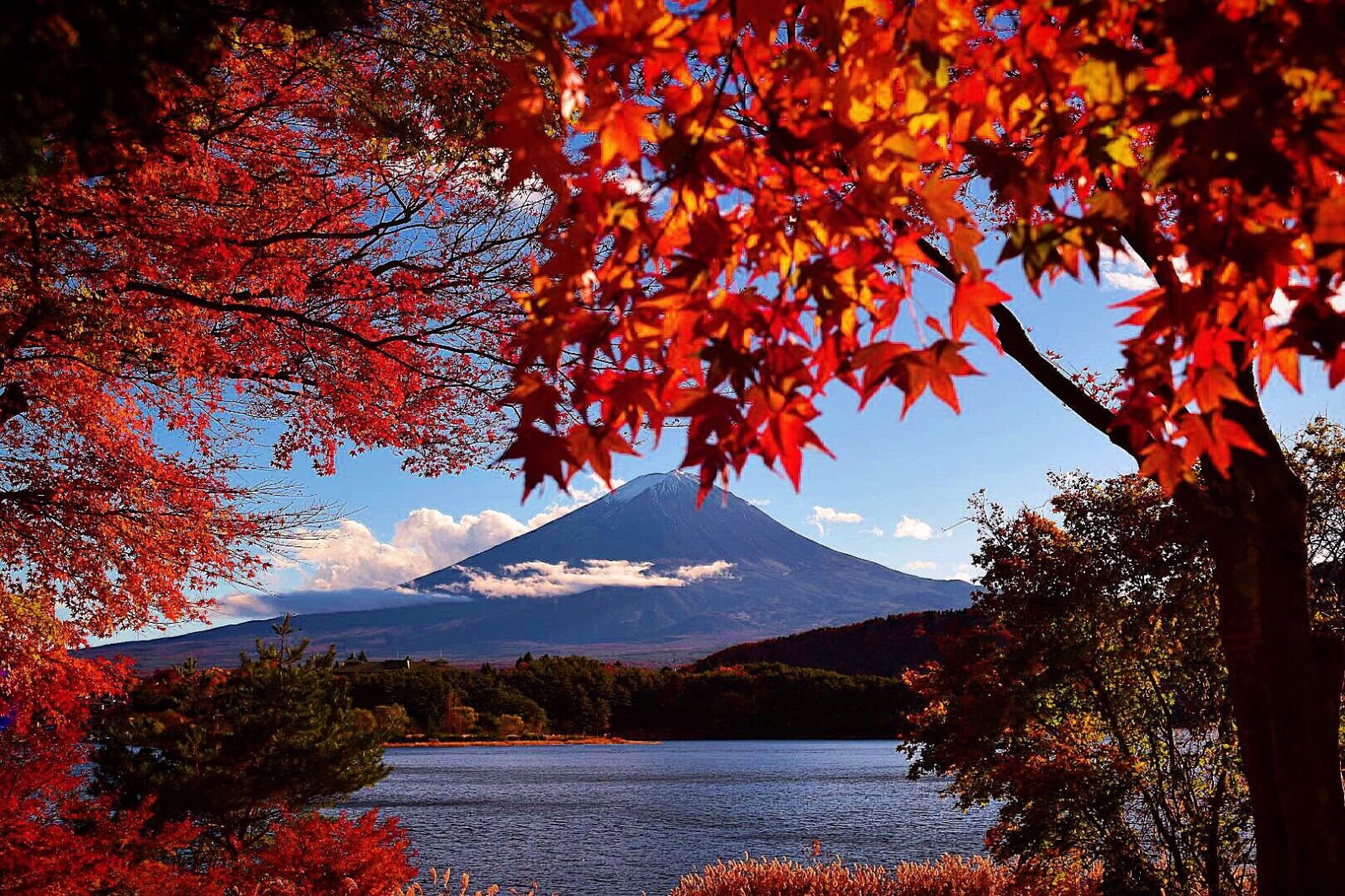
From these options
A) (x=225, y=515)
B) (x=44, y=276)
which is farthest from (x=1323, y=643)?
(x=225, y=515)

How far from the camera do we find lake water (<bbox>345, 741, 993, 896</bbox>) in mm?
26125

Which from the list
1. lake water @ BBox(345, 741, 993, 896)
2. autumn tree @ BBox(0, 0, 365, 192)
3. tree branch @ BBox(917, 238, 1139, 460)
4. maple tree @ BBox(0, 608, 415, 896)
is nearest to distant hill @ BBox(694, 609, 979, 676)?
lake water @ BBox(345, 741, 993, 896)

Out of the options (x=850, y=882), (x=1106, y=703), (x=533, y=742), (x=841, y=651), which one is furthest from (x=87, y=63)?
(x=841, y=651)

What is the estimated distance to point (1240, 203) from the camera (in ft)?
6.42

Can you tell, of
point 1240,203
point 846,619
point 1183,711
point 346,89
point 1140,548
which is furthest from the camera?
point 846,619

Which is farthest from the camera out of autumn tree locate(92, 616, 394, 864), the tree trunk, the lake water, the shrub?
the lake water

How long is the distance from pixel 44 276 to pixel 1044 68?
255 inches

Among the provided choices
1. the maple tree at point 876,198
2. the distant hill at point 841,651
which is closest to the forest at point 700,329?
the maple tree at point 876,198

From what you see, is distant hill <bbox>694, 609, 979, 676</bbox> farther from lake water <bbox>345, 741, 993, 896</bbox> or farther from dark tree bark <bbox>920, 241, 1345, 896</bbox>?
dark tree bark <bbox>920, 241, 1345, 896</bbox>

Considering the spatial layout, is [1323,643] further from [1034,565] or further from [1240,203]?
[1034,565]

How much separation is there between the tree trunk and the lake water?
1317 centimetres

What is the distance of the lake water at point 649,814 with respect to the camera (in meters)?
26.1

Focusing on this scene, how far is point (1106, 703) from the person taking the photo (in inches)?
377

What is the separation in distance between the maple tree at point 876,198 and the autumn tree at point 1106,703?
7.41 meters
